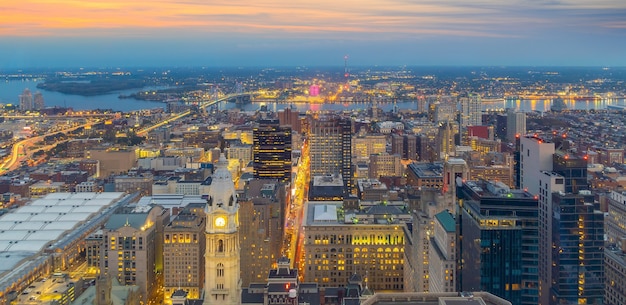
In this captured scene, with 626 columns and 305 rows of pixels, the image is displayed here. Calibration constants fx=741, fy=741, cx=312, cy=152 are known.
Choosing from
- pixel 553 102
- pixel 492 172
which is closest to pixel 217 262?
pixel 492 172

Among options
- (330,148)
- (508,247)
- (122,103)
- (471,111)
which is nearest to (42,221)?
(330,148)

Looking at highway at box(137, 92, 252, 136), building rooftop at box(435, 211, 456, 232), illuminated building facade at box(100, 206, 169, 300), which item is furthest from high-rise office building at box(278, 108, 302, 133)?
building rooftop at box(435, 211, 456, 232)

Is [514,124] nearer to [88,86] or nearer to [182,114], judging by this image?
[182,114]

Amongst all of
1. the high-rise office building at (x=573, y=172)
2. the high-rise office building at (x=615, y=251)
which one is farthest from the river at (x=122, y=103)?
the high-rise office building at (x=573, y=172)

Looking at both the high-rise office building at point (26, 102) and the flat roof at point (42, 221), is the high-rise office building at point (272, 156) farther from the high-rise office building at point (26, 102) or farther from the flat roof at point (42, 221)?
the high-rise office building at point (26, 102)

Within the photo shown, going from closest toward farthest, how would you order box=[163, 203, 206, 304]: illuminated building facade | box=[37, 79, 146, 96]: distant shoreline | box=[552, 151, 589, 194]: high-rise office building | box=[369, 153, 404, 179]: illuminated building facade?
box=[552, 151, 589, 194]: high-rise office building, box=[163, 203, 206, 304]: illuminated building facade, box=[369, 153, 404, 179]: illuminated building facade, box=[37, 79, 146, 96]: distant shoreline

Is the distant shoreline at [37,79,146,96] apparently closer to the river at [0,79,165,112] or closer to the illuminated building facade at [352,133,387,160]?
the river at [0,79,165,112]
